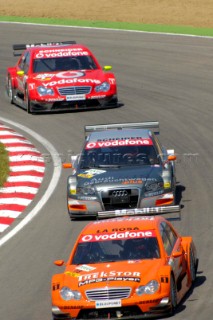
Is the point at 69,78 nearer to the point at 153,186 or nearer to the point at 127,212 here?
the point at 153,186

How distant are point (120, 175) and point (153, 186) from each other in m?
0.62

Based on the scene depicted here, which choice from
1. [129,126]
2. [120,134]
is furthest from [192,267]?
[129,126]

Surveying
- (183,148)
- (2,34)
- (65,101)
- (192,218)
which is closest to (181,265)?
(192,218)

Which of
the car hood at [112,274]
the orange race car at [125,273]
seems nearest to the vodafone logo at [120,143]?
the orange race car at [125,273]

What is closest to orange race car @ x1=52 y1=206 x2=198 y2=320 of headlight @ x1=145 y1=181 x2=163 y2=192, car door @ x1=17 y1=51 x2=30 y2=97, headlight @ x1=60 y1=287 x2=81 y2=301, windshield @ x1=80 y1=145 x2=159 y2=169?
headlight @ x1=60 y1=287 x2=81 y2=301

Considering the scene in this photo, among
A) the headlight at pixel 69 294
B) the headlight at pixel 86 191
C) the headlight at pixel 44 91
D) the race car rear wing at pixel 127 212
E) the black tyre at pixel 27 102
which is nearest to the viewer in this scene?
the headlight at pixel 69 294

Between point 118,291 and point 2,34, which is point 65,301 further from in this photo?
point 2,34

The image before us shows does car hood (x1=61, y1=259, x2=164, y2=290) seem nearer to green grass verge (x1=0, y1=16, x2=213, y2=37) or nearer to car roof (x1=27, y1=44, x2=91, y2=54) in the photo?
car roof (x1=27, y1=44, x2=91, y2=54)

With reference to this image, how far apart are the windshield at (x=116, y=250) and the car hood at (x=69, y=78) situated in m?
13.5

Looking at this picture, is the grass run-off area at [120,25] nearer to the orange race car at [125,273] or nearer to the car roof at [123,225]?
the car roof at [123,225]

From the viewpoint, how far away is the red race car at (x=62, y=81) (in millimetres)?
28109

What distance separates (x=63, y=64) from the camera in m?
29.1

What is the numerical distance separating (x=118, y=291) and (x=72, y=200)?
584 centimetres

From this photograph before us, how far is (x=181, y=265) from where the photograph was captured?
1471 centimetres
